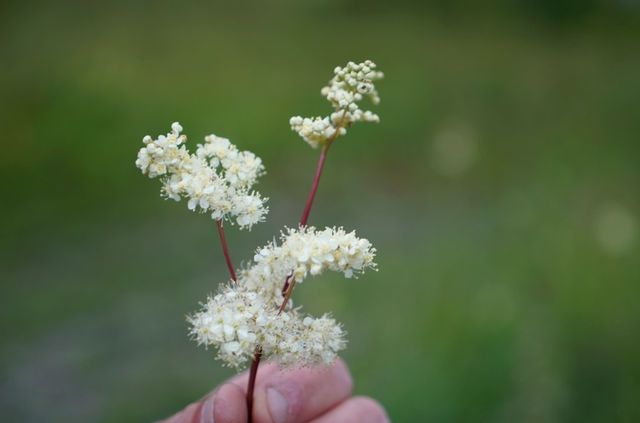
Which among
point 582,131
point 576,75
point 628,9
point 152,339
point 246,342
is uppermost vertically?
point 628,9

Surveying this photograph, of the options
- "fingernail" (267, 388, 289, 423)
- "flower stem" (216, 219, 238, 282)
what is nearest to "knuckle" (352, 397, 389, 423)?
"fingernail" (267, 388, 289, 423)

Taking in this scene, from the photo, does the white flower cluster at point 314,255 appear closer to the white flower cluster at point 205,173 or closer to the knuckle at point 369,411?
the white flower cluster at point 205,173

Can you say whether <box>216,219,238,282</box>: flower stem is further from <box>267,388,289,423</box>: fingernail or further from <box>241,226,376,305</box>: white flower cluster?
A: <box>267,388,289,423</box>: fingernail

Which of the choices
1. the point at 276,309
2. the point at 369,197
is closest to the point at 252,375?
the point at 276,309

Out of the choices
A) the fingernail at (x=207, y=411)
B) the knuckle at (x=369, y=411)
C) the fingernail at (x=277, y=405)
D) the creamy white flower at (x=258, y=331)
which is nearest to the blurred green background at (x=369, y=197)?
the knuckle at (x=369, y=411)

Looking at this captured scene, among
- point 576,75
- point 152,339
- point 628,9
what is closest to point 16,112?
point 152,339

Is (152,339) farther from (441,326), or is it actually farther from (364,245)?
(364,245)
